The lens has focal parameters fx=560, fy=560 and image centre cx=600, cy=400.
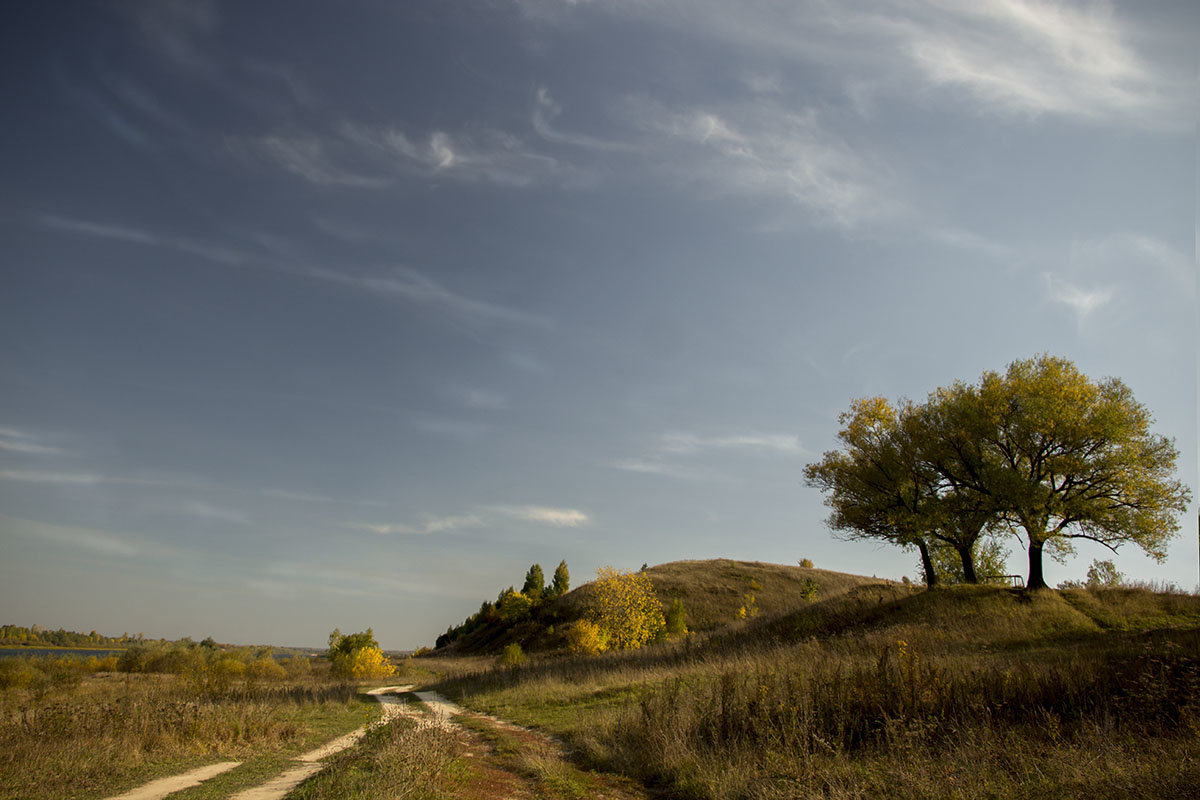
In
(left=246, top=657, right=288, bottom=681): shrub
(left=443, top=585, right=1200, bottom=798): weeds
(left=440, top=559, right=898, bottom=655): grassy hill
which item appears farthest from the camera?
(left=440, top=559, right=898, bottom=655): grassy hill

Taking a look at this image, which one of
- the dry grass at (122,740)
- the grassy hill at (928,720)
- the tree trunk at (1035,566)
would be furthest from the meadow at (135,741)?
the tree trunk at (1035,566)

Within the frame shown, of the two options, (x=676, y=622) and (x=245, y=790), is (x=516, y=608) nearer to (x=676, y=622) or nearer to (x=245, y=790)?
(x=676, y=622)

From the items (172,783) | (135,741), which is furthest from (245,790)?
(135,741)

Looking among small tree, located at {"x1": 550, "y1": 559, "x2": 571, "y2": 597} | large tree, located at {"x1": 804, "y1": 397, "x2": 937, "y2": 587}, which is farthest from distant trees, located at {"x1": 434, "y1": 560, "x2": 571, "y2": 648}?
large tree, located at {"x1": 804, "y1": 397, "x2": 937, "y2": 587}

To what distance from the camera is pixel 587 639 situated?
41.8 meters

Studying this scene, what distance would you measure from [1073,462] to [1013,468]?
2.41 meters

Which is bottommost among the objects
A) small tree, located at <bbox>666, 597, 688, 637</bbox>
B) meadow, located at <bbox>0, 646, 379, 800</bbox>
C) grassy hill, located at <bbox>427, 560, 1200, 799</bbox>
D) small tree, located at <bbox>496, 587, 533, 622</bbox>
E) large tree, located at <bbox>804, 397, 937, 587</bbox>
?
small tree, located at <bbox>496, 587, 533, 622</bbox>

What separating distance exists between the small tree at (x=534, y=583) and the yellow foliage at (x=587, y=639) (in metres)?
44.1

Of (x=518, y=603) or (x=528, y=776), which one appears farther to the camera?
(x=518, y=603)

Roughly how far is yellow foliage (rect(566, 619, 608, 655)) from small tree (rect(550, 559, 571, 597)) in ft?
155

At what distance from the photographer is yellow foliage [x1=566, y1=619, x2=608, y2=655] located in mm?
41406

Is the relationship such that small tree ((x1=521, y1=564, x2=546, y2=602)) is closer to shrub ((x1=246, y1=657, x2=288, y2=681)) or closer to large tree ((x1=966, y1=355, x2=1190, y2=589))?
shrub ((x1=246, y1=657, x2=288, y2=681))

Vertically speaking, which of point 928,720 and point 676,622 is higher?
point 928,720

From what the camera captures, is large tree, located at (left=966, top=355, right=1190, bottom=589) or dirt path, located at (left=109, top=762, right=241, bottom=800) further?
large tree, located at (left=966, top=355, right=1190, bottom=589)
